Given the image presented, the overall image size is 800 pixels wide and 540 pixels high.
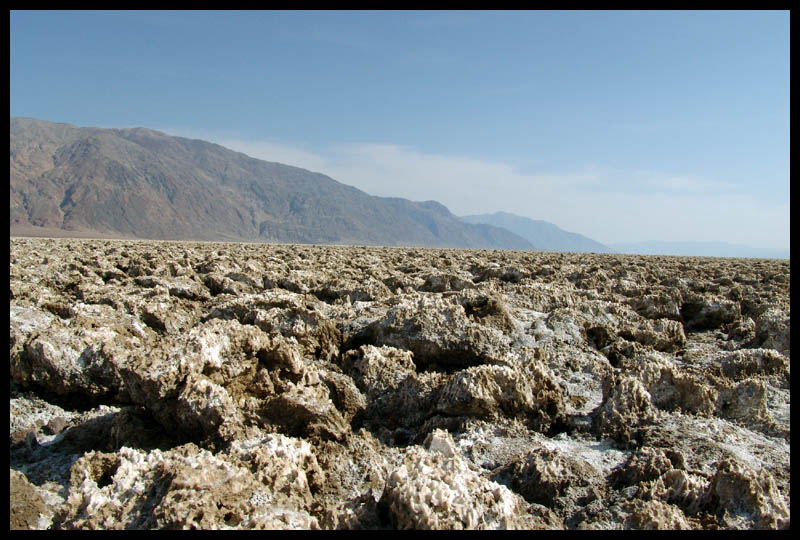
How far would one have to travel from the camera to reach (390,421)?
10.7 ft

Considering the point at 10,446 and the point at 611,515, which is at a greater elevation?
the point at 611,515

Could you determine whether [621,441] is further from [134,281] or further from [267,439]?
[134,281]

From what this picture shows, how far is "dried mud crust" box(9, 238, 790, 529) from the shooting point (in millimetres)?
2100

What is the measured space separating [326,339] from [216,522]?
94.9 inches

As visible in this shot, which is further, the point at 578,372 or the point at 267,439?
the point at 578,372

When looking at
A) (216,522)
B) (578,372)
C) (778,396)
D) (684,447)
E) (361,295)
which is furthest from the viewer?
(361,295)

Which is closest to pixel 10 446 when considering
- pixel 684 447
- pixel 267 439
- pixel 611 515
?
pixel 267 439

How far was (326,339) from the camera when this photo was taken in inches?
170

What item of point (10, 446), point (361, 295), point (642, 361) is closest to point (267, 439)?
point (10, 446)

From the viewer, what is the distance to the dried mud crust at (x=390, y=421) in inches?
82.7

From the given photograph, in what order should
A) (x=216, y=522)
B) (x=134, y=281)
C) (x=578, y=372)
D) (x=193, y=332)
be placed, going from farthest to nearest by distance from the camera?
(x=134, y=281)
(x=578, y=372)
(x=193, y=332)
(x=216, y=522)

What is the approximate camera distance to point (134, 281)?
26.4 ft

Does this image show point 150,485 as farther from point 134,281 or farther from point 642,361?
point 134,281

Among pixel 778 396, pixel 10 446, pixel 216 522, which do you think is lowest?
pixel 10 446
